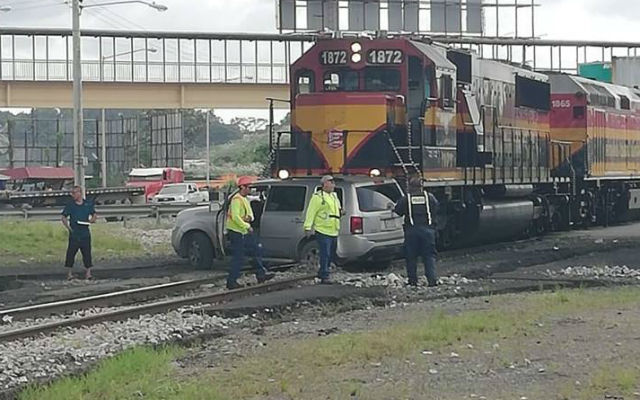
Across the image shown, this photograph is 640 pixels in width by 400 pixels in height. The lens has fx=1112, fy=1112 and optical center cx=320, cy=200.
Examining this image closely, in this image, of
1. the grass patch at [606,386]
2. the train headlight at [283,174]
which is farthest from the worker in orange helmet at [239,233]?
the grass patch at [606,386]

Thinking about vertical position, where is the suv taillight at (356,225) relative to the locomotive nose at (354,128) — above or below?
below

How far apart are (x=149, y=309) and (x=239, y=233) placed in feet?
9.99

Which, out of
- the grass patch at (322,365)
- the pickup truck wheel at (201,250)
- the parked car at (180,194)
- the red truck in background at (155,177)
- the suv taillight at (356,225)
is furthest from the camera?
the red truck in background at (155,177)

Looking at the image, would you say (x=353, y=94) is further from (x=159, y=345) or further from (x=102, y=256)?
(x=159, y=345)

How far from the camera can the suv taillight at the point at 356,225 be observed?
1867 centimetres

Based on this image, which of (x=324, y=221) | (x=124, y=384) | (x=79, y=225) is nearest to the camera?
(x=124, y=384)

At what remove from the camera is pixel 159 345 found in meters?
11.2

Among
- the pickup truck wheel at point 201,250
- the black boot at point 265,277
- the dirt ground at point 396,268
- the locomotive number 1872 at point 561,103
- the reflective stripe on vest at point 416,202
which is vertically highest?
the locomotive number 1872 at point 561,103

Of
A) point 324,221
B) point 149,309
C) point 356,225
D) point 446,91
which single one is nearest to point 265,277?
point 324,221

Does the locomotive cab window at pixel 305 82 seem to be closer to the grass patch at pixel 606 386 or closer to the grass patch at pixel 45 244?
the grass patch at pixel 45 244

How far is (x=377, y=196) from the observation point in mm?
19453

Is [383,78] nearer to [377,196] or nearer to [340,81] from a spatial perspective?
[340,81]

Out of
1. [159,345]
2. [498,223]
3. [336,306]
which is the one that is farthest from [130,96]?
[159,345]

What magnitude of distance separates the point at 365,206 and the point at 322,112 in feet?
9.93
